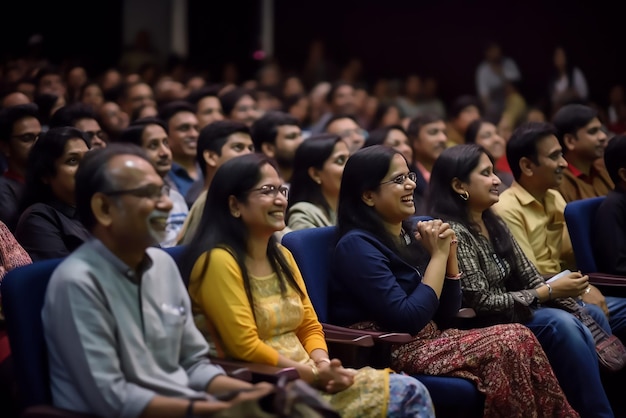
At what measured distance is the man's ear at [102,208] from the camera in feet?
6.98

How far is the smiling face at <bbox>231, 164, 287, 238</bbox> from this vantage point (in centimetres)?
257

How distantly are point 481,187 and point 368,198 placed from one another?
1.60 feet

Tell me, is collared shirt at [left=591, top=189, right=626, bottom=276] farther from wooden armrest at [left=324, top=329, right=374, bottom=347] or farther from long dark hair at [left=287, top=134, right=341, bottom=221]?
wooden armrest at [left=324, top=329, right=374, bottom=347]

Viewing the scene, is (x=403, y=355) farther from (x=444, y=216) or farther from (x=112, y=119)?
(x=112, y=119)

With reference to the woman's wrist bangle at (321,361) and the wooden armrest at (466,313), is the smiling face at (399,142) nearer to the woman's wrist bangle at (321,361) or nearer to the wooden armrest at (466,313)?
the wooden armrest at (466,313)

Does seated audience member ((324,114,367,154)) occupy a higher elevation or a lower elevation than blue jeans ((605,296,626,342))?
higher

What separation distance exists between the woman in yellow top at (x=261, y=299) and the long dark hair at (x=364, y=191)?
0.31 metres

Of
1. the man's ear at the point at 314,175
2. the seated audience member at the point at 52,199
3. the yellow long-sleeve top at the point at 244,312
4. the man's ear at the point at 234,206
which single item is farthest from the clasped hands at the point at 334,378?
the man's ear at the point at 314,175

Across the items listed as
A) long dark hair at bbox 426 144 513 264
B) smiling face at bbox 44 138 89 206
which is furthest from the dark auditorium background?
smiling face at bbox 44 138 89 206

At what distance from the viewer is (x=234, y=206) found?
2592mm

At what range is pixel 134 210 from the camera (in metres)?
2.13

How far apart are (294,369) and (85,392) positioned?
553 mm

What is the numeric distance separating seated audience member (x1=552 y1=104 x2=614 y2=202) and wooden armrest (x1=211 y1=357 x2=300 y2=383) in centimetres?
243

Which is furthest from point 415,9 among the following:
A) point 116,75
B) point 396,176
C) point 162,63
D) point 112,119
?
point 396,176
